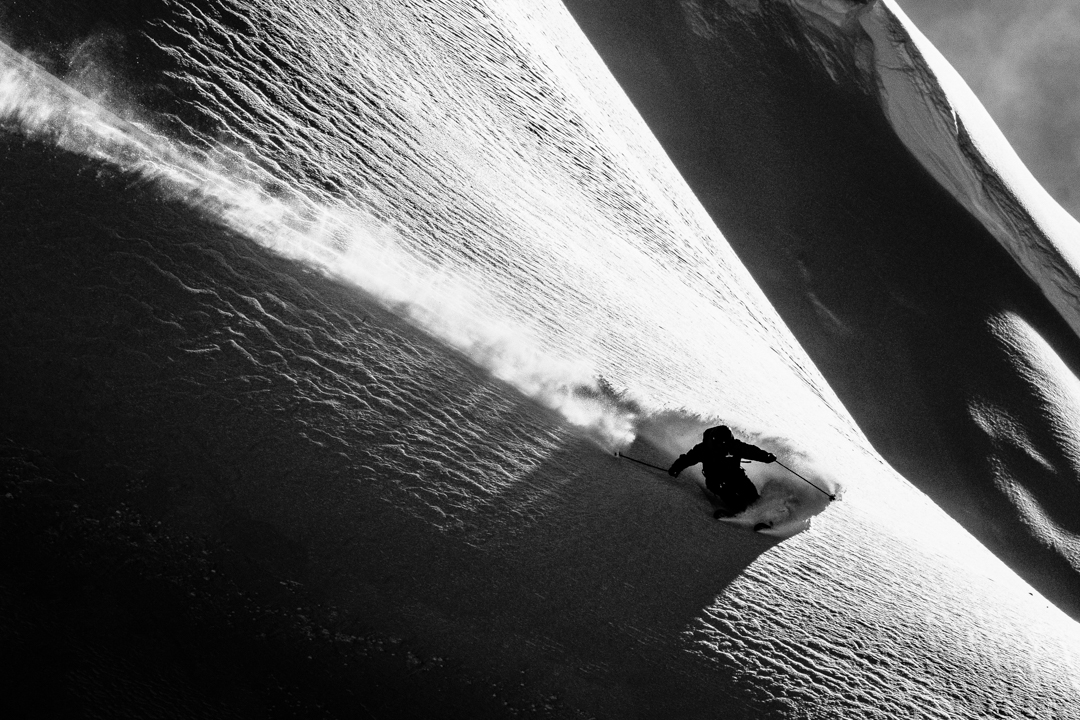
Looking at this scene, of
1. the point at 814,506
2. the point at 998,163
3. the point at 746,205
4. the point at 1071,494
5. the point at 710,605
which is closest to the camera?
the point at 710,605

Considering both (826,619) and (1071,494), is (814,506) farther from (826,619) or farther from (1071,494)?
(1071,494)

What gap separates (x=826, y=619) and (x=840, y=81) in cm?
1180

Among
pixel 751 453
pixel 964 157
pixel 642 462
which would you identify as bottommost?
pixel 642 462

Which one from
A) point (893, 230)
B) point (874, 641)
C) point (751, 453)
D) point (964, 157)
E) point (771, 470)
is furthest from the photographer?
point (964, 157)

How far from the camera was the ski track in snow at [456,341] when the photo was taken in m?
4.25

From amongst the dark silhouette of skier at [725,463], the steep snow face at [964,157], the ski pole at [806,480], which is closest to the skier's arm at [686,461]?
the dark silhouette of skier at [725,463]

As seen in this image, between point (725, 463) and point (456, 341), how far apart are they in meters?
1.83

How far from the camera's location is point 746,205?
491 inches

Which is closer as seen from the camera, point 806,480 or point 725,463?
point 725,463

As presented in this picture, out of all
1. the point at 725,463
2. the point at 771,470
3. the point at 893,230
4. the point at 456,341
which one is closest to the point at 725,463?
the point at 725,463

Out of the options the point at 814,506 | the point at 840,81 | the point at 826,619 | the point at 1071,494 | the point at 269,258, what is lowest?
the point at 269,258

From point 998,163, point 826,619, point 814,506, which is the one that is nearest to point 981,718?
point 826,619

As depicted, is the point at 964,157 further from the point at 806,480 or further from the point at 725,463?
the point at 725,463

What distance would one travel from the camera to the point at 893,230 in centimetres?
1280
